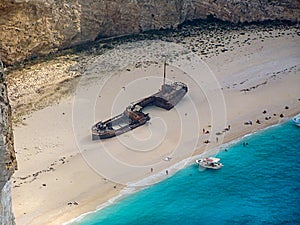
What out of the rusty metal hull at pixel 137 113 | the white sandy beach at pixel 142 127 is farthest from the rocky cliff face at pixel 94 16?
the rusty metal hull at pixel 137 113

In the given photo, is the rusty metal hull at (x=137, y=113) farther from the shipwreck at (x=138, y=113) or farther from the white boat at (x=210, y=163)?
the white boat at (x=210, y=163)

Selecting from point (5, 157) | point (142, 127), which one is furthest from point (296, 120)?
point (5, 157)

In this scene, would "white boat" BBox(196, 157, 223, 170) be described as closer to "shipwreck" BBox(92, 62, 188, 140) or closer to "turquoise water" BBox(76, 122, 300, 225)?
"turquoise water" BBox(76, 122, 300, 225)

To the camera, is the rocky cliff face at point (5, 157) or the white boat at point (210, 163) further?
the white boat at point (210, 163)

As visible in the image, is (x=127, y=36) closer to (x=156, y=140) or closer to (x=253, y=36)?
(x=253, y=36)

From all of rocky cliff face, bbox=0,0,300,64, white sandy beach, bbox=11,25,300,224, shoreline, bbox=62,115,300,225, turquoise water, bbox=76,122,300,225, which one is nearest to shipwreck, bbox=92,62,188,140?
white sandy beach, bbox=11,25,300,224

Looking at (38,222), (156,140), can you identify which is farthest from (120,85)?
(38,222)

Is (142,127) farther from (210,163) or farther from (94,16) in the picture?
(94,16)
